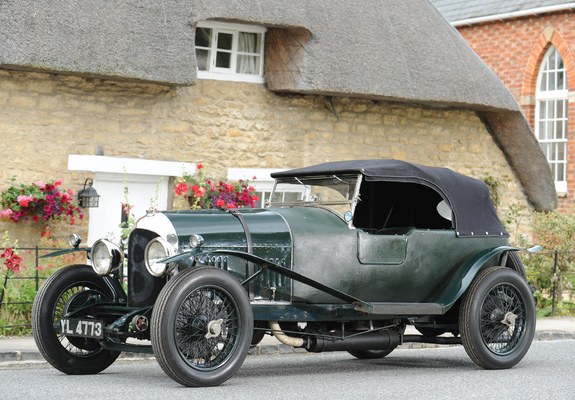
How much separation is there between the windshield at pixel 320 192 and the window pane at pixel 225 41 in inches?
194

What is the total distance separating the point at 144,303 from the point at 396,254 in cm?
211

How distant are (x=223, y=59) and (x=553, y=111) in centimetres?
961

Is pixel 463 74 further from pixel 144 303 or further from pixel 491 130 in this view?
pixel 144 303

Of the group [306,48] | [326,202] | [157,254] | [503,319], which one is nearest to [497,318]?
[503,319]

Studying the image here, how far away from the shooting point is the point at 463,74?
13.8 m

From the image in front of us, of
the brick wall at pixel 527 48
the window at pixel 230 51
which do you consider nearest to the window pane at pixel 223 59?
the window at pixel 230 51

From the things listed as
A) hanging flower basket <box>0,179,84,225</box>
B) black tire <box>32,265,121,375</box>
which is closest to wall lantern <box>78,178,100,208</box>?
hanging flower basket <box>0,179,84,225</box>

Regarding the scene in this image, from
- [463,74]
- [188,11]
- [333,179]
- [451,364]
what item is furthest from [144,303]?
[463,74]

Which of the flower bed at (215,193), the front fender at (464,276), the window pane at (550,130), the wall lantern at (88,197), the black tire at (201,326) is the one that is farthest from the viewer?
the window pane at (550,130)

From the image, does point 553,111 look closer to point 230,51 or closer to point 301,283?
point 230,51

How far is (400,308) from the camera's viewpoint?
22.8ft

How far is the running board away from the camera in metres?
6.79

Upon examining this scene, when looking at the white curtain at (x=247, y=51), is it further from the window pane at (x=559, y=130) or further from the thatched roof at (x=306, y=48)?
the window pane at (x=559, y=130)

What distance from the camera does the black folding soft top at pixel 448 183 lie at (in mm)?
7293
